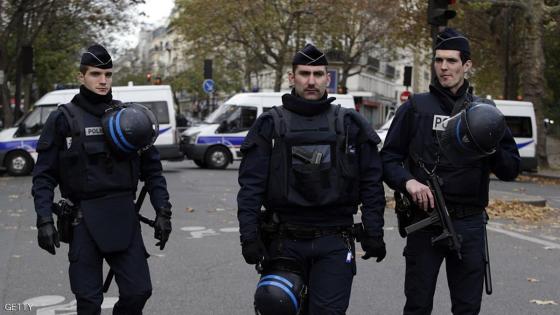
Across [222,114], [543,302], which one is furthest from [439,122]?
[222,114]

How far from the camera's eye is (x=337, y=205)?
389cm

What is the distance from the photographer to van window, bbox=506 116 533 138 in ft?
73.6

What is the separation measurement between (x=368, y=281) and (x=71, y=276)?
3233 mm

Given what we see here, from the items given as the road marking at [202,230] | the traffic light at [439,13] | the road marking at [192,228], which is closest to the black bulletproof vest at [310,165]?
the road marking at [202,230]

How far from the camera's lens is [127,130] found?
4.16 metres

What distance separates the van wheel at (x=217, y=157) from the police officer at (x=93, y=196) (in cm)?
1665

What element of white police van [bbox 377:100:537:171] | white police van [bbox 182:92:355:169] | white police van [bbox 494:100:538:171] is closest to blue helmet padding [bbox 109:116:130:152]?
white police van [bbox 182:92:355:169]

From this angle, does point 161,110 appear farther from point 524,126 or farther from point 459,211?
point 459,211

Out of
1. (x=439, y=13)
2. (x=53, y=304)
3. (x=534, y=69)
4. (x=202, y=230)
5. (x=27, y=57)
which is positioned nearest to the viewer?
(x=53, y=304)

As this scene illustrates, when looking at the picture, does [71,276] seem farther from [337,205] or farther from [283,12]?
[283,12]

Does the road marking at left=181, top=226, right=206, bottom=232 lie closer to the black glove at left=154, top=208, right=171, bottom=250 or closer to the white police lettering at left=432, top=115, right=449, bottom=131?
the black glove at left=154, top=208, right=171, bottom=250

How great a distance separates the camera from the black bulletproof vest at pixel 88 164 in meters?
4.19

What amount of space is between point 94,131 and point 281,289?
1.42 m
